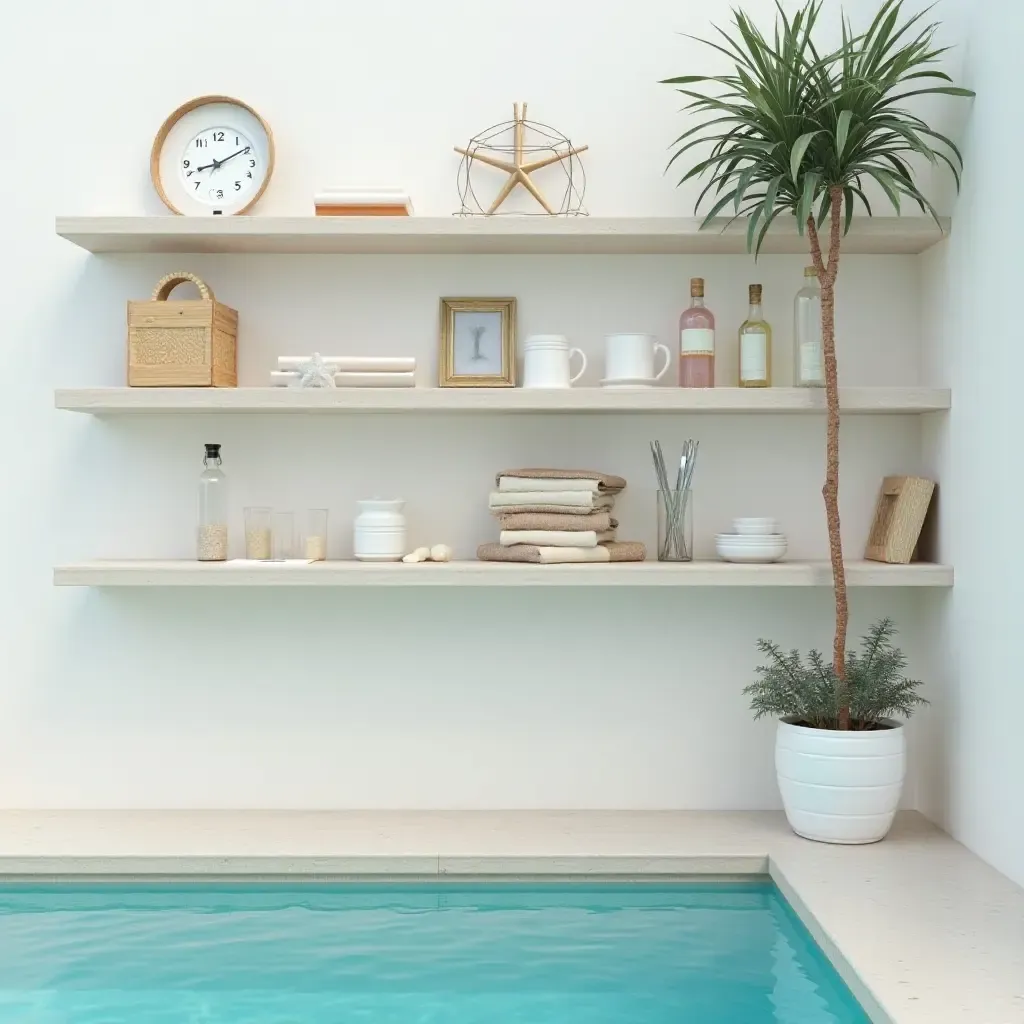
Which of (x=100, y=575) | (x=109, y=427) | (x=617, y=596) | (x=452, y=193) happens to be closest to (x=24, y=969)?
(x=100, y=575)

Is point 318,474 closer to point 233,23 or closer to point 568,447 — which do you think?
point 568,447

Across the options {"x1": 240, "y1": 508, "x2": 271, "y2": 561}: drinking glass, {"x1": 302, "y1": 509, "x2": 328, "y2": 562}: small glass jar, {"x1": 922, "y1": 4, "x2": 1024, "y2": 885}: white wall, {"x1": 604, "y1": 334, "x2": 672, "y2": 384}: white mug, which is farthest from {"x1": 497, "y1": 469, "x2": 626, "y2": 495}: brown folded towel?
{"x1": 922, "y1": 4, "x2": 1024, "y2": 885}: white wall

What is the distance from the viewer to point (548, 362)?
3.06 metres

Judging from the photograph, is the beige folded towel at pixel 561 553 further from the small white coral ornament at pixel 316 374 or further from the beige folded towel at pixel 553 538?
the small white coral ornament at pixel 316 374

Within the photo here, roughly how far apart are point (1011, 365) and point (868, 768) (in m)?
0.95

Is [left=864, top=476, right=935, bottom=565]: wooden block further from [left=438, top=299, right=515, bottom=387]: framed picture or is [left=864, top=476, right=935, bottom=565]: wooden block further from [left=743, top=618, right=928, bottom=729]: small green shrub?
[left=438, top=299, right=515, bottom=387]: framed picture

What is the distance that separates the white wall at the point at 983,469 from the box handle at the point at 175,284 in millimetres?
1829

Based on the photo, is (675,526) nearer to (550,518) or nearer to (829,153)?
(550,518)

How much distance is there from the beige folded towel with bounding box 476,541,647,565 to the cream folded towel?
141 mm

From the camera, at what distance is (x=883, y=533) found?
10.2 feet

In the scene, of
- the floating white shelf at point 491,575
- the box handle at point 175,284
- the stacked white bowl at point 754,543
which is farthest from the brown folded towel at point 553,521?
the box handle at point 175,284

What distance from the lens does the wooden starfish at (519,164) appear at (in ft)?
10.2

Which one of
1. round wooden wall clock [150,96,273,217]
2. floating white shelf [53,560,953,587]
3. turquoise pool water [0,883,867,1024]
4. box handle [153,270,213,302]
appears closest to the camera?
turquoise pool water [0,883,867,1024]

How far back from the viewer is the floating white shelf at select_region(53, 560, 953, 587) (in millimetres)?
2908
